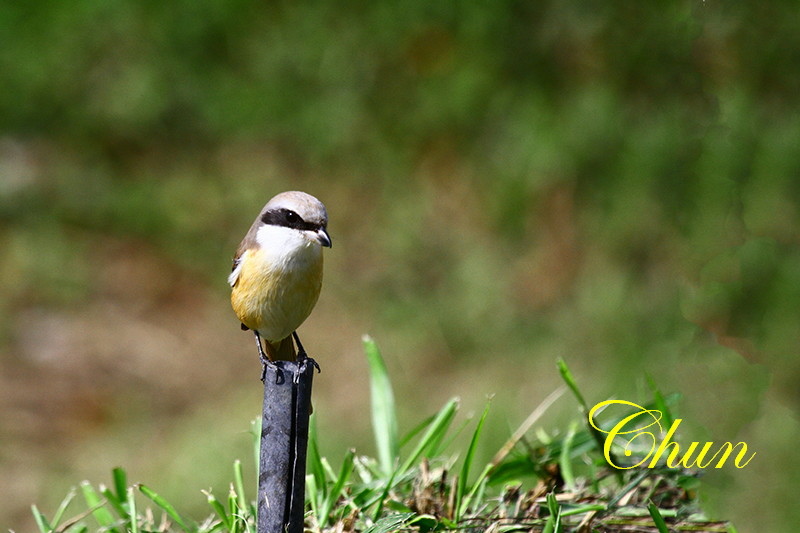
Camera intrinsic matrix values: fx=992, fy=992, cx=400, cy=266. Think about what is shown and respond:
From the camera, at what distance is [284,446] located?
2553 millimetres

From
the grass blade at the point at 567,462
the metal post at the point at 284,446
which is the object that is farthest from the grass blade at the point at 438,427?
A: the metal post at the point at 284,446

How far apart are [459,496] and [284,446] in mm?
617

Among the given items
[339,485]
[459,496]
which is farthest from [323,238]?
[459,496]

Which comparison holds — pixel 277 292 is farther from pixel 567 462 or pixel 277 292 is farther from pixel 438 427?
pixel 567 462

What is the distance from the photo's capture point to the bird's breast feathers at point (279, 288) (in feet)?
9.93

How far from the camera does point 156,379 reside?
7.45m

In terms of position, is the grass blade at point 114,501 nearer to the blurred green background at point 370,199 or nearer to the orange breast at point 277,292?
the orange breast at point 277,292

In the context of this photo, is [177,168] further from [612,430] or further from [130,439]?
[612,430]

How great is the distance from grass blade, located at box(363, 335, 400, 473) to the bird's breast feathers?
371 millimetres

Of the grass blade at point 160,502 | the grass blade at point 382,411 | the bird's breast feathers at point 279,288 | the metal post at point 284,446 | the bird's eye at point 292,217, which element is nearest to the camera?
the metal post at point 284,446

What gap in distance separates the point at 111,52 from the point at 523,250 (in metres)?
3.97

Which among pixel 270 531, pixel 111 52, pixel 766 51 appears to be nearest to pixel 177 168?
pixel 111 52

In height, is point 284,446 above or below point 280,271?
below

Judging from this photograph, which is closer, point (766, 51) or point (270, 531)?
point (270, 531)
